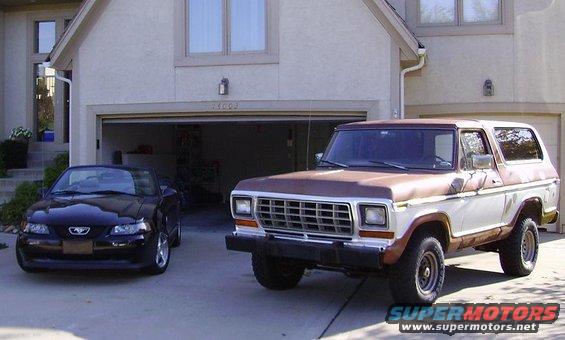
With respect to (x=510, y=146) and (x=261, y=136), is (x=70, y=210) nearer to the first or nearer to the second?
(x=510, y=146)

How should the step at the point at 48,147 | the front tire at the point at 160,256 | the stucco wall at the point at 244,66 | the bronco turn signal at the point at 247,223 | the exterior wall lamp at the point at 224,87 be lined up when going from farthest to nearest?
the step at the point at 48,147 < the exterior wall lamp at the point at 224,87 < the stucco wall at the point at 244,66 < the front tire at the point at 160,256 < the bronco turn signal at the point at 247,223

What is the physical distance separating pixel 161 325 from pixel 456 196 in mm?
3216

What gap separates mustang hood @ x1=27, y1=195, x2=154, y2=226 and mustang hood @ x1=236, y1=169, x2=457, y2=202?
1.81 m

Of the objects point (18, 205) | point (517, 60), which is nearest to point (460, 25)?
point (517, 60)

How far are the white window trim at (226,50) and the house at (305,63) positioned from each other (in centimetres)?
2

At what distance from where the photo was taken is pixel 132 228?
26.1 feet

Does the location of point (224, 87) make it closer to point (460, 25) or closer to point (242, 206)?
point (460, 25)

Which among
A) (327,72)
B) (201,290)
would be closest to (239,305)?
(201,290)

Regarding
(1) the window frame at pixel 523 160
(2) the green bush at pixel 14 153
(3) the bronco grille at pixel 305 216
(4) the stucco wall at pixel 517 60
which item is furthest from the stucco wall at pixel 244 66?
(3) the bronco grille at pixel 305 216

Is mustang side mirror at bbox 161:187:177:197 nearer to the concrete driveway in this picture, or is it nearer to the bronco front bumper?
the concrete driveway

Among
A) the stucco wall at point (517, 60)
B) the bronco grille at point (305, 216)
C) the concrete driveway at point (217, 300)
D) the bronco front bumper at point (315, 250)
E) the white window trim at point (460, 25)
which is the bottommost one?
the concrete driveway at point (217, 300)

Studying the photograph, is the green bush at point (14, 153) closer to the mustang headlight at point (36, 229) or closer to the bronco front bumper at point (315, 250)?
the mustang headlight at point (36, 229)

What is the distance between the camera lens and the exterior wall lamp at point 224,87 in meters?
11.9

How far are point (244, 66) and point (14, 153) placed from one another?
261 inches
